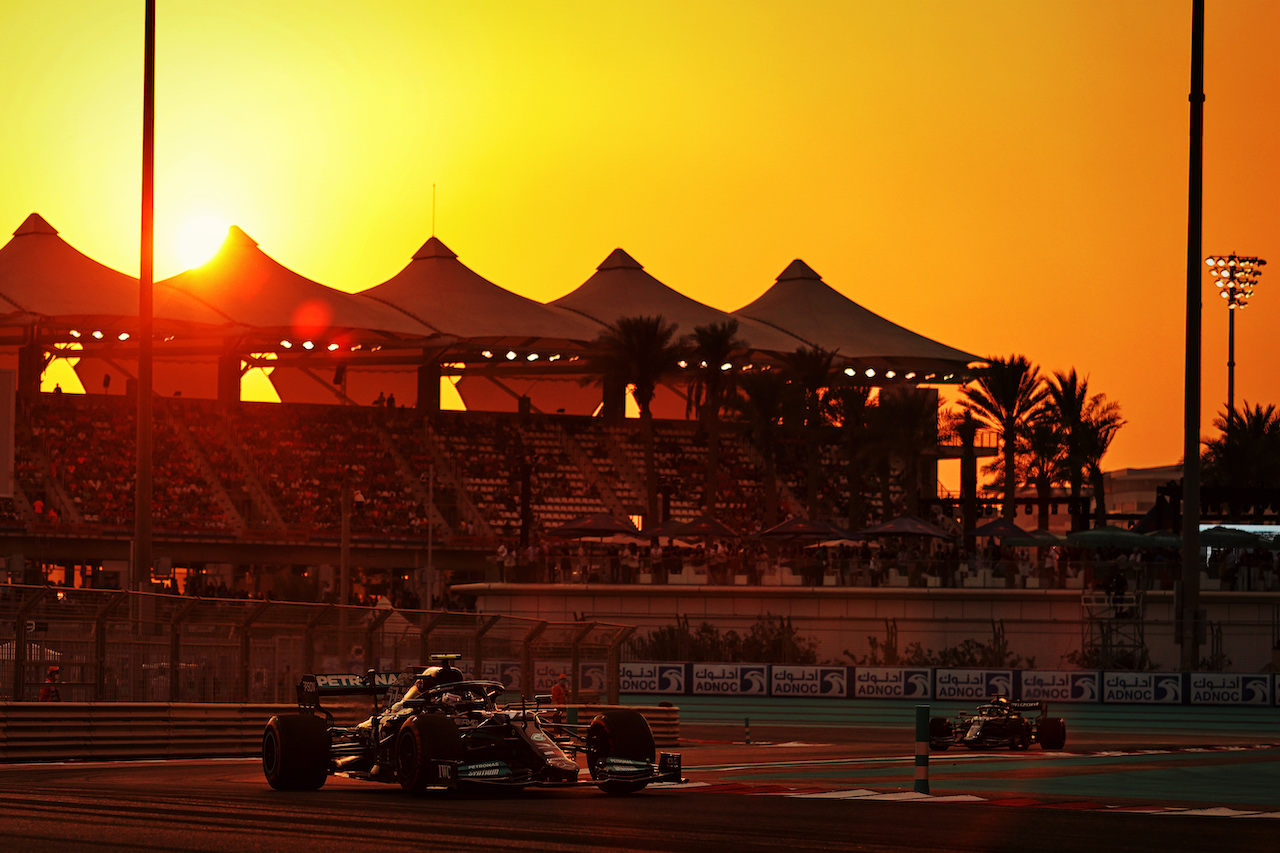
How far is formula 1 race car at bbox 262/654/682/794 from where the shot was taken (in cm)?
1666

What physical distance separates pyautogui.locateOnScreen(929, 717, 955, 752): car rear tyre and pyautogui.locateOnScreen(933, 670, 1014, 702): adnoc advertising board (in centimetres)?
1119

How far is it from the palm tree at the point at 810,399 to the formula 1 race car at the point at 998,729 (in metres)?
36.0

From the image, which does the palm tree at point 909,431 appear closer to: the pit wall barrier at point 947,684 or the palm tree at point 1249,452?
the palm tree at point 1249,452

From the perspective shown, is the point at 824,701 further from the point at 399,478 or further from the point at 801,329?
the point at 801,329

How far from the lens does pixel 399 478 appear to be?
6581cm

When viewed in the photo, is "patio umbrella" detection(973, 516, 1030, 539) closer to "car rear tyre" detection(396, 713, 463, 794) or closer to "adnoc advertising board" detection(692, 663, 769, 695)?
"adnoc advertising board" detection(692, 663, 769, 695)

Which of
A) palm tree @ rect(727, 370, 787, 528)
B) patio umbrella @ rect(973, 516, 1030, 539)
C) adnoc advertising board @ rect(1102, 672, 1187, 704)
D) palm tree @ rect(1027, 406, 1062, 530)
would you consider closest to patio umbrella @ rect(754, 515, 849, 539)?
patio umbrella @ rect(973, 516, 1030, 539)

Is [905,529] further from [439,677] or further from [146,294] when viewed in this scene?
[439,677]

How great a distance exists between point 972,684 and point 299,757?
25634 mm

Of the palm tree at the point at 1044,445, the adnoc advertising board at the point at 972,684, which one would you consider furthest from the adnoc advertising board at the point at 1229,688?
the palm tree at the point at 1044,445

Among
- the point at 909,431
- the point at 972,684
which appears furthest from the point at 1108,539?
the point at 909,431

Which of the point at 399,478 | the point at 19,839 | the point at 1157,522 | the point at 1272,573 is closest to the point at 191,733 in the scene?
the point at 19,839

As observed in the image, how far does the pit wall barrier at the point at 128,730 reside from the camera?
22922 mm

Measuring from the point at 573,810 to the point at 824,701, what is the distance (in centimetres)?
2695
